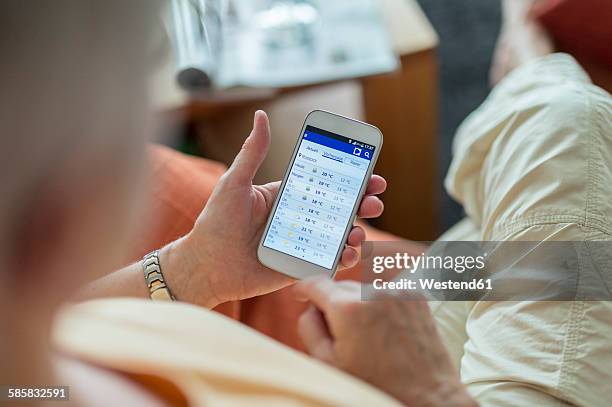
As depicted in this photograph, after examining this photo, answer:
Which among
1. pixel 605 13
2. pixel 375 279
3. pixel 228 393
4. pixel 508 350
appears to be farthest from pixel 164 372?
pixel 605 13

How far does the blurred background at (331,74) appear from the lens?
121cm

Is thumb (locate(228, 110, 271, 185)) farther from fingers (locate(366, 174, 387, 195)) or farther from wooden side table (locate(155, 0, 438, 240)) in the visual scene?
wooden side table (locate(155, 0, 438, 240))

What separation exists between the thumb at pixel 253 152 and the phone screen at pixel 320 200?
0.05 meters

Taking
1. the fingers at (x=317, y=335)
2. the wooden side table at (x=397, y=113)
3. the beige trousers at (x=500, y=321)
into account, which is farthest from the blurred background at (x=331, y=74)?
the fingers at (x=317, y=335)

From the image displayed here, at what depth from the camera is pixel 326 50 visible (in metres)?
1.30

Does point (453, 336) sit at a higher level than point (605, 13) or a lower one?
lower

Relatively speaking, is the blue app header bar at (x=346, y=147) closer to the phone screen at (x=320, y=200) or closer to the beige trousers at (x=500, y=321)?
the phone screen at (x=320, y=200)

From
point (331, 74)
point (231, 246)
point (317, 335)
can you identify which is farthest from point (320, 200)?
point (331, 74)

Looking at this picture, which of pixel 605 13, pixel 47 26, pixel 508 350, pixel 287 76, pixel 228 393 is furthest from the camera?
pixel 287 76

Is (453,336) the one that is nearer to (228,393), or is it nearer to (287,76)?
(228,393)

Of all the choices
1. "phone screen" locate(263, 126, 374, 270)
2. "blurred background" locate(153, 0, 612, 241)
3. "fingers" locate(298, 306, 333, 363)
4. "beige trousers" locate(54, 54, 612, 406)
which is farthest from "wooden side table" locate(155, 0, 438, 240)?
"fingers" locate(298, 306, 333, 363)

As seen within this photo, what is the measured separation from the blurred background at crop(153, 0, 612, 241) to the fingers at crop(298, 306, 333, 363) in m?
0.58

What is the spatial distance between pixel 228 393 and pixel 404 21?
0.97m

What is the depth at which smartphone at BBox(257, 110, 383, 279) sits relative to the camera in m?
0.75
